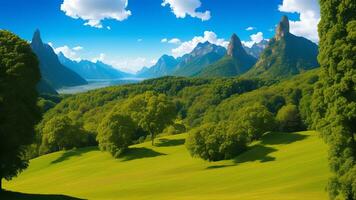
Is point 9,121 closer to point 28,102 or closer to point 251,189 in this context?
point 28,102

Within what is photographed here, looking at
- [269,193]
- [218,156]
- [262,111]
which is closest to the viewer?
[269,193]

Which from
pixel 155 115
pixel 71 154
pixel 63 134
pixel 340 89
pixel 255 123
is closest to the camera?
pixel 340 89

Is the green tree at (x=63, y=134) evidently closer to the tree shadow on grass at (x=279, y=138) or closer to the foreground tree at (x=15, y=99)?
the tree shadow on grass at (x=279, y=138)

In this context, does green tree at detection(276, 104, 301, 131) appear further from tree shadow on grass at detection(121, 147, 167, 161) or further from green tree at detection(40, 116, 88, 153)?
green tree at detection(40, 116, 88, 153)

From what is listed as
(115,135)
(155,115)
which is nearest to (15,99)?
(115,135)

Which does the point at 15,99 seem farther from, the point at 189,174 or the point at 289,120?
the point at 289,120

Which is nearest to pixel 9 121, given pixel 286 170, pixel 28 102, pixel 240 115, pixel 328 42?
pixel 28 102

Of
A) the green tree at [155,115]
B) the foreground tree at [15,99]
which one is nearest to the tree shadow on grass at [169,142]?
the green tree at [155,115]
